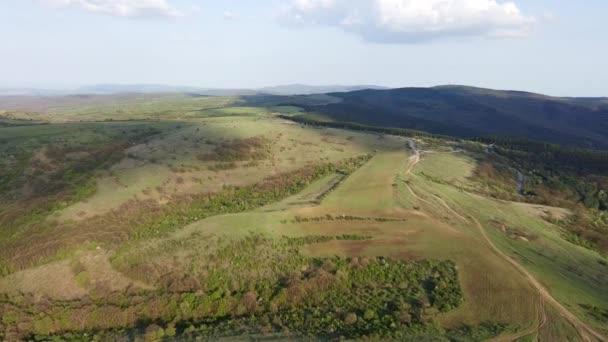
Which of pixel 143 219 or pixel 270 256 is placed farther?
pixel 143 219

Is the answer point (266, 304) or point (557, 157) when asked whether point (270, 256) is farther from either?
point (557, 157)

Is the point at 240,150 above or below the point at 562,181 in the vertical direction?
above

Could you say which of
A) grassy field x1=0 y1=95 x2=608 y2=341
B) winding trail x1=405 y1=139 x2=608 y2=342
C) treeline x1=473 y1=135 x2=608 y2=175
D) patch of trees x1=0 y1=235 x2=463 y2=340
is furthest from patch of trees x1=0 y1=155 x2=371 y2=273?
treeline x1=473 y1=135 x2=608 y2=175

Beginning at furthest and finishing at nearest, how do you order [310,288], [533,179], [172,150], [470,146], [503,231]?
[470,146]
[533,179]
[172,150]
[503,231]
[310,288]

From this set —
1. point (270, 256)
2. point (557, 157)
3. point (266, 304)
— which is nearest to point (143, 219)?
point (270, 256)

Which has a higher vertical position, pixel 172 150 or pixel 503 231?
pixel 172 150

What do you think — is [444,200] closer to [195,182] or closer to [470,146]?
[195,182]

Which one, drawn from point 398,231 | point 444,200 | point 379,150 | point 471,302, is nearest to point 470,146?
point 379,150

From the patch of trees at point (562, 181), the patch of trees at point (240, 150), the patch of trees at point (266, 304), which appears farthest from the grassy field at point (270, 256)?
the patch of trees at point (562, 181)

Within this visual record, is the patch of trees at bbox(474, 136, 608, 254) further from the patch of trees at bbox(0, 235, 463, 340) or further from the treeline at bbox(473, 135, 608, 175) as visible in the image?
the patch of trees at bbox(0, 235, 463, 340)
